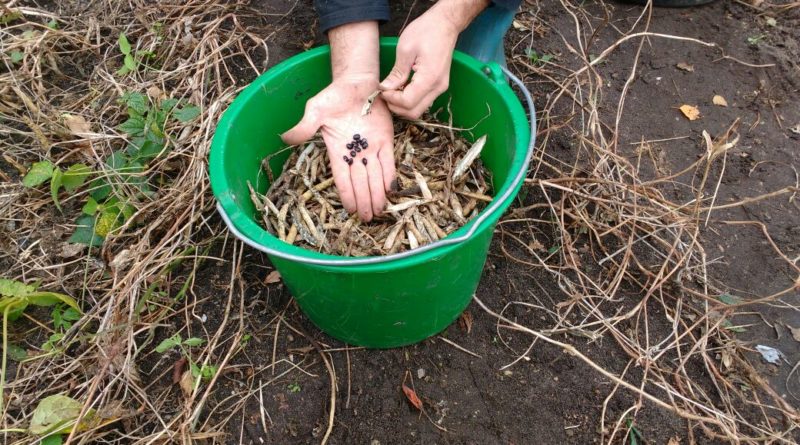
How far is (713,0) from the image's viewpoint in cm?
207

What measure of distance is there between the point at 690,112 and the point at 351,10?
1.23 m

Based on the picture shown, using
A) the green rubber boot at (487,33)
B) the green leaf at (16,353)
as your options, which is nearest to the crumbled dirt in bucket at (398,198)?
the green rubber boot at (487,33)

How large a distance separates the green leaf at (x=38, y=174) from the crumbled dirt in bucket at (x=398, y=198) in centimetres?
64

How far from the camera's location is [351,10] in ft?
4.34

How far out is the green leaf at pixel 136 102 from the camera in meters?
1.59

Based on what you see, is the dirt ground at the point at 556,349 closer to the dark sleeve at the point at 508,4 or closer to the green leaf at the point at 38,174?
the dark sleeve at the point at 508,4

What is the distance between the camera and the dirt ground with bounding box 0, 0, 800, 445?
4.13 ft

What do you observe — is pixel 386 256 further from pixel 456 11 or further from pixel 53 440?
pixel 53 440

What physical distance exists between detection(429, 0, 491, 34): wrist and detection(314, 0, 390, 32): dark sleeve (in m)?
0.16

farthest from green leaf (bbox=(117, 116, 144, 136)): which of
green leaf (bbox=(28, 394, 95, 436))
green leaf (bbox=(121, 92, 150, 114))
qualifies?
green leaf (bbox=(28, 394, 95, 436))

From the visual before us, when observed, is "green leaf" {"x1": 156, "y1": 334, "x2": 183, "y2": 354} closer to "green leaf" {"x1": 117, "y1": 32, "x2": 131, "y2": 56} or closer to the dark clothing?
the dark clothing

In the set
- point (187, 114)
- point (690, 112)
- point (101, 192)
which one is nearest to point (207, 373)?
point (101, 192)

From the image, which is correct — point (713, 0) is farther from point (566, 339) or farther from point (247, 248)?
point (247, 248)

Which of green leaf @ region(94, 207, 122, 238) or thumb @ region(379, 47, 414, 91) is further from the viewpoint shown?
green leaf @ region(94, 207, 122, 238)
